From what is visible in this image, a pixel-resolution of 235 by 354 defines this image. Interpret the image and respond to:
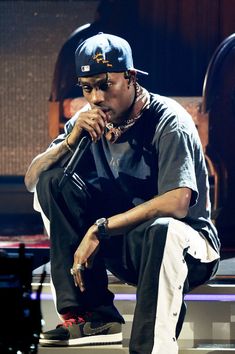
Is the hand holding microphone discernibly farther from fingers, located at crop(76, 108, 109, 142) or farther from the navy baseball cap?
the navy baseball cap

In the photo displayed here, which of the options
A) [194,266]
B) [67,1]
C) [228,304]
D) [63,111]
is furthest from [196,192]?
[67,1]

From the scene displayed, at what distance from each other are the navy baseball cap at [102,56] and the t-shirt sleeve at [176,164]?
0.29m

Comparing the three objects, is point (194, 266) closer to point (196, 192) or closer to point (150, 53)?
point (196, 192)

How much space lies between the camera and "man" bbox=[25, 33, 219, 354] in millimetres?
2982

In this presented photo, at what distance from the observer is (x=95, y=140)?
10.2 feet

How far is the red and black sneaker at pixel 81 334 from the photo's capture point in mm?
3090

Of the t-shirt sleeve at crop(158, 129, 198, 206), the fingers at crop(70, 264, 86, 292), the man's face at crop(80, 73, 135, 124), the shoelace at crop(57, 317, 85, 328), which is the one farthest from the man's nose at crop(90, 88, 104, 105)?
the shoelace at crop(57, 317, 85, 328)

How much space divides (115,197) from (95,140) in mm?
207

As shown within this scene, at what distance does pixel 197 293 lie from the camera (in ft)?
10.5

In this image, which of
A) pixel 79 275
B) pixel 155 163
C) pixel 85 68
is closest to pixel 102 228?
pixel 79 275

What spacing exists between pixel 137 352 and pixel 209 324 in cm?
43

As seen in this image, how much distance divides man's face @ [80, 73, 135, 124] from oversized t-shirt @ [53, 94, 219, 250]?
70mm

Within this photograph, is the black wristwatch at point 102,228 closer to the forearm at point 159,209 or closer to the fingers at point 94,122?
the forearm at point 159,209

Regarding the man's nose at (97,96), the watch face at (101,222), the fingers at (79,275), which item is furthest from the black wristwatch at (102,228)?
the man's nose at (97,96)
